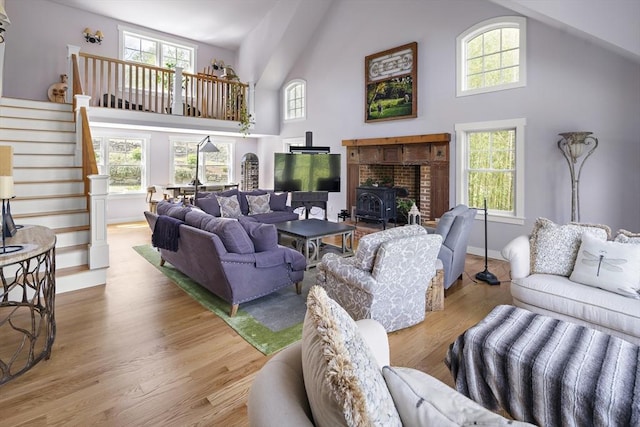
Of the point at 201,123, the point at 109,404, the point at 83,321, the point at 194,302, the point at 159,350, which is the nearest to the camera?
the point at 109,404

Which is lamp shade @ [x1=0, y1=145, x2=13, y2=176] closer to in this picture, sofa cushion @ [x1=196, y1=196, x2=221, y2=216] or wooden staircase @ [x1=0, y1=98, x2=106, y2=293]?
wooden staircase @ [x1=0, y1=98, x2=106, y2=293]

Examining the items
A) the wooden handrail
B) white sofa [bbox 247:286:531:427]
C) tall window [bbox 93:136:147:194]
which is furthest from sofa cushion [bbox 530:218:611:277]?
tall window [bbox 93:136:147:194]

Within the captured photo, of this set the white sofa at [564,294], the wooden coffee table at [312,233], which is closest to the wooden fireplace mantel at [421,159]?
the wooden coffee table at [312,233]

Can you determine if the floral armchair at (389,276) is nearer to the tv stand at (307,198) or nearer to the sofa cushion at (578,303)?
the sofa cushion at (578,303)

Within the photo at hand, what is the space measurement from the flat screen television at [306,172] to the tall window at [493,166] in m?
2.34

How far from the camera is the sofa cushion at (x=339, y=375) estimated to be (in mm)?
805

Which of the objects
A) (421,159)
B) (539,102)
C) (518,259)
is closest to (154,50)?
(421,159)

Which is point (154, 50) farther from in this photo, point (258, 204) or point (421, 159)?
point (421, 159)

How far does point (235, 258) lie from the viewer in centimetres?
318

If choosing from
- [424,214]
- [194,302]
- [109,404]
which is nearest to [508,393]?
[109,404]

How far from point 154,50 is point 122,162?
3.11 metres

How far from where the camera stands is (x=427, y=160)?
6.20 meters

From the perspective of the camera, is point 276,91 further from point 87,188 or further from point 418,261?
point 418,261

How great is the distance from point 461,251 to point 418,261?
1.45 metres
